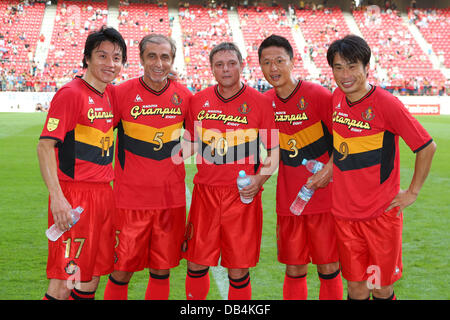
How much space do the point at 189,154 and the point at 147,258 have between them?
3.08ft

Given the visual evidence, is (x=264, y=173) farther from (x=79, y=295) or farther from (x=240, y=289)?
(x=79, y=295)

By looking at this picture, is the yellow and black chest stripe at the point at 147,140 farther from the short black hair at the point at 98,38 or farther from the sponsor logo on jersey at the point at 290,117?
the sponsor logo on jersey at the point at 290,117

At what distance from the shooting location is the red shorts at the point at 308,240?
3705mm

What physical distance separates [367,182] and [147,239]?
1758 mm

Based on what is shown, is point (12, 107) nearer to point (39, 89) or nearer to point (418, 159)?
point (39, 89)

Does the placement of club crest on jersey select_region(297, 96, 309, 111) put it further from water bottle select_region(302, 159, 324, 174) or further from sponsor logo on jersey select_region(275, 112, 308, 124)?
water bottle select_region(302, 159, 324, 174)

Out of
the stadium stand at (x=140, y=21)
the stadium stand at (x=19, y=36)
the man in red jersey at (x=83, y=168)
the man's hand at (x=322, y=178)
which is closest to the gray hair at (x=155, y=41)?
the man in red jersey at (x=83, y=168)

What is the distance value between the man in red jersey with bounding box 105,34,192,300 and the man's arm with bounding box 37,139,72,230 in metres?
0.70

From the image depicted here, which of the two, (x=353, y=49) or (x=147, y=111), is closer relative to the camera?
(x=353, y=49)

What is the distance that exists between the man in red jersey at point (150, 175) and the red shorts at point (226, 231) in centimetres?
21

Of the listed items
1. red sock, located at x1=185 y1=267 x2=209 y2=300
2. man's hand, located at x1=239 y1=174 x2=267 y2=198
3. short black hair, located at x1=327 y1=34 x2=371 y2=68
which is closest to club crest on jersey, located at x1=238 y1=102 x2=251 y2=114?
man's hand, located at x1=239 y1=174 x2=267 y2=198

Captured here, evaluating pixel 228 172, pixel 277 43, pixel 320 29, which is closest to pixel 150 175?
pixel 228 172

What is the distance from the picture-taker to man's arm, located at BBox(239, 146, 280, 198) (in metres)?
3.52

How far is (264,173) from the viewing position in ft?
11.9
